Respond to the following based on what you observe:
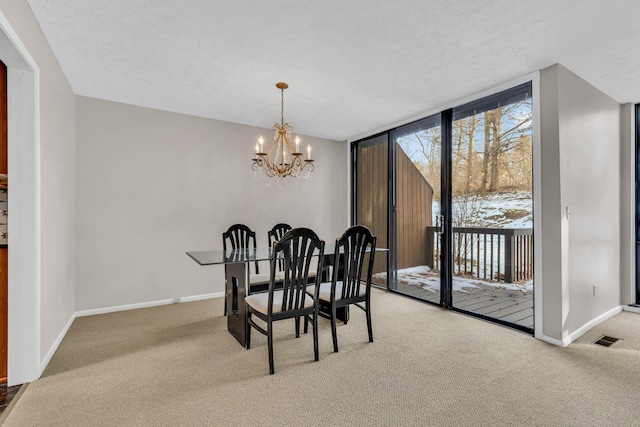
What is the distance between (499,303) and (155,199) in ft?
13.6

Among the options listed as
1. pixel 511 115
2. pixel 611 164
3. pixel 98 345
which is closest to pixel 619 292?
pixel 611 164

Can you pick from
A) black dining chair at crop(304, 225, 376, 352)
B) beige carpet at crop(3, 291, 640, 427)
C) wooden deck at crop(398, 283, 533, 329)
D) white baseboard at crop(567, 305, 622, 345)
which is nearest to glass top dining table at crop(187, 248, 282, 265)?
black dining chair at crop(304, 225, 376, 352)

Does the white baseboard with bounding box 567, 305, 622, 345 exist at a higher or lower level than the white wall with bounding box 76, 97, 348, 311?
lower

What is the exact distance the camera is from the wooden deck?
3.15m

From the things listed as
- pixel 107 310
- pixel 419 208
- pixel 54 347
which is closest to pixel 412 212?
pixel 419 208

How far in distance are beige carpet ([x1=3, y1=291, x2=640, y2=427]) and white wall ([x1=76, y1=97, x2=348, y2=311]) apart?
76 cm

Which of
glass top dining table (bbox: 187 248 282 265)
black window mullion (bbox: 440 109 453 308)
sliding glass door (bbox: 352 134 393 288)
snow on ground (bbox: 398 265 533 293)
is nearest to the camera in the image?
glass top dining table (bbox: 187 248 282 265)

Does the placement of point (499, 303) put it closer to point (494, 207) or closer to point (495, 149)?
point (494, 207)

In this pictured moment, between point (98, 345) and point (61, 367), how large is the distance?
15.2 inches

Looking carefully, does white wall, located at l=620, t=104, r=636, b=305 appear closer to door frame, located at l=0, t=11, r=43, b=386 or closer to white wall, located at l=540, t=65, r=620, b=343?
white wall, located at l=540, t=65, r=620, b=343

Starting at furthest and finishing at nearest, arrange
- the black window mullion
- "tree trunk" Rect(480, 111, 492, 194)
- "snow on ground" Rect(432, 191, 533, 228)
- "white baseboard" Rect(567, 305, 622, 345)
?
1. the black window mullion
2. "tree trunk" Rect(480, 111, 492, 194)
3. "snow on ground" Rect(432, 191, 533, 228)
4. "white baseboard" Rect(567, 305, 622, 345)

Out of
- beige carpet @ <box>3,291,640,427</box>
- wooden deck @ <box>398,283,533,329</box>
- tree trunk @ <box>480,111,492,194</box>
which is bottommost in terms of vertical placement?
beige carpet @ <box>3,291,640,427</box>

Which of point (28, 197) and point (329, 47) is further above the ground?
point (329, 47)

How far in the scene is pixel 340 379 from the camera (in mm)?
2146
